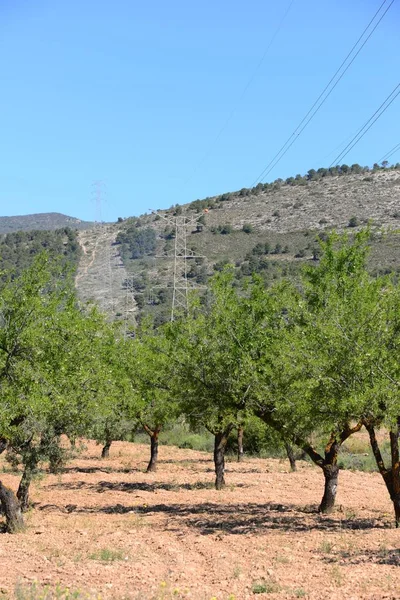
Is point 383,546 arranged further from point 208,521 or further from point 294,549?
point 208,521

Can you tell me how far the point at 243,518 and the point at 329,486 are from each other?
2.75 meters

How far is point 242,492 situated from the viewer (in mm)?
26922

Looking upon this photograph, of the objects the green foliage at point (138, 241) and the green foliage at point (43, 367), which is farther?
the green foliage at point (138, 241)

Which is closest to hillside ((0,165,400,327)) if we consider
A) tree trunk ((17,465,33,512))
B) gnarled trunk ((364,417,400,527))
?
tree trunk ((17,465,33,512))

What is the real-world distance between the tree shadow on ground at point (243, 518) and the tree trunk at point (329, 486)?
43 cm

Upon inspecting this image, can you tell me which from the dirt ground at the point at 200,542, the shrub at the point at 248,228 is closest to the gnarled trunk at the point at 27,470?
the dirt ground at the point at 200,542

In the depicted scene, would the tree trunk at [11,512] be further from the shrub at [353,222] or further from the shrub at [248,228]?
the shrub at [248,228]

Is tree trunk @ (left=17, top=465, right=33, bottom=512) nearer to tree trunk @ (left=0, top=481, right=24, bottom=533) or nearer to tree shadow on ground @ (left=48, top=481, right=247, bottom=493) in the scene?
tree trunk @ (left=0, top=481, right=24, bottom=533)

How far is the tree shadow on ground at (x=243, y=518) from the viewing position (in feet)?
61.4

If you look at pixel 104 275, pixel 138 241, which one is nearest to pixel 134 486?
pixel 104 275

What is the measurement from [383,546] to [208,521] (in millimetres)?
6228

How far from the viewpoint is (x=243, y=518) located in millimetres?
20734

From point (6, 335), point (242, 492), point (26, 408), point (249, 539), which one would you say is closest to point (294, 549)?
point (249, 539)

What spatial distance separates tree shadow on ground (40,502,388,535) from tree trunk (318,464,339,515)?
1.40 feet
